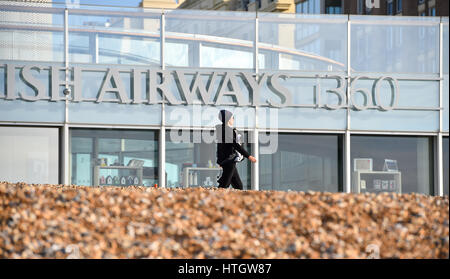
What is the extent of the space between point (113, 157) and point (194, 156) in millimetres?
1755

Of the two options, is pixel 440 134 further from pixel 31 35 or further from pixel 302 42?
pixel 31 35

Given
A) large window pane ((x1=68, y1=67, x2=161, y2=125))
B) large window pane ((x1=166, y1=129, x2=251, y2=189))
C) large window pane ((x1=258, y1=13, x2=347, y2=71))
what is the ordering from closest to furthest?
large window pane ((x1=68, y1=67, x2=161, y2=125)) < large window pane ((x1=166, y1=129, x2=251, y2=189)) < large window pane ((x1=258, y1=13, x2=347, y2=71))

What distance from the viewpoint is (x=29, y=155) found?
1662cm

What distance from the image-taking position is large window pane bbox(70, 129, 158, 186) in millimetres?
16609

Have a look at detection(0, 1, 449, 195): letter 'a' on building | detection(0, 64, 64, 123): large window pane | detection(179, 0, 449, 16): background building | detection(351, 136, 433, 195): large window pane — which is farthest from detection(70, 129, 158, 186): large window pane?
detection(179, 0, 449, 16): background building

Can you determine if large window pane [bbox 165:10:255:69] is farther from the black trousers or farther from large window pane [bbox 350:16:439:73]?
the black trousers

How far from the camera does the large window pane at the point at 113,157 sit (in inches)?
654

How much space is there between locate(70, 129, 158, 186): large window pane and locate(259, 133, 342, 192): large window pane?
2470mm

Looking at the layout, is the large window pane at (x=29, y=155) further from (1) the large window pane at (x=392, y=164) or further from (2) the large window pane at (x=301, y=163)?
(1) the large window pane at (x=392, y=164)

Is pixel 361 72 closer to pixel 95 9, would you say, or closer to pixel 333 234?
pixel 95 9

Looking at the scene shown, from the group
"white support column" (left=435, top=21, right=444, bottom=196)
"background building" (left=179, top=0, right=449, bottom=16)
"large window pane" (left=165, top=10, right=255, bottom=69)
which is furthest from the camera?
"background building" (left=179, top=0, right=449, bottom=16)

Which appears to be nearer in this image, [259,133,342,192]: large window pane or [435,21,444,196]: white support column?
[259,133,342,192]: large window pane

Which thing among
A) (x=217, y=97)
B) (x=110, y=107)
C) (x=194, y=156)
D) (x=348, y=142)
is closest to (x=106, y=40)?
(x=110, y=107)

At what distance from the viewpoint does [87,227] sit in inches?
231
